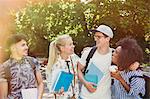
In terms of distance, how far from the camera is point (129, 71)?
2.92m

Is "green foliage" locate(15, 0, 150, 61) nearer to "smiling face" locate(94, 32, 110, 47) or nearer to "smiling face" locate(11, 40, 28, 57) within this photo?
"smiling face" locate(94, 32, 110, 47)

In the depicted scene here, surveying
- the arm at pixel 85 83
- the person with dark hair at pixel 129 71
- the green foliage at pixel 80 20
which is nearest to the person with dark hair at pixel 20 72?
the arm at pixel 85 83

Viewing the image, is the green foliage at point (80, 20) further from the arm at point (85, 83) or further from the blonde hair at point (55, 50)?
the arm at point (85, 83)

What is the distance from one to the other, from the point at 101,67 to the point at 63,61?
0.45 meters

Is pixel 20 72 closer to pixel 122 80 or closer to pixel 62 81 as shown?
pixel 62 81

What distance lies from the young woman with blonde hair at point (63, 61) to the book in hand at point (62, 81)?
9 cm

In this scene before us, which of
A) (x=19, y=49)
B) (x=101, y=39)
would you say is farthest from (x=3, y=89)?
(x=101, y=39)

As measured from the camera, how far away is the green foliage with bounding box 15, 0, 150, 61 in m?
9.38

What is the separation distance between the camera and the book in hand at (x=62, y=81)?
317 cm

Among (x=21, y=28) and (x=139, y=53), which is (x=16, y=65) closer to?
(x=139, y=53)

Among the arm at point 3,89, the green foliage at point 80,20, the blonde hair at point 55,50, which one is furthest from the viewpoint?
the green foliage at point 80,20

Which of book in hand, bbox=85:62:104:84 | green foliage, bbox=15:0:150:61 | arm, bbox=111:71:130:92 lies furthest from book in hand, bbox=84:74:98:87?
green foliage, bbox=15:0:150:61

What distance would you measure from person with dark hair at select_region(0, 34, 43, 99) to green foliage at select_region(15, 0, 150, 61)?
5798 mm

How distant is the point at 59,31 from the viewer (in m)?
9.95
